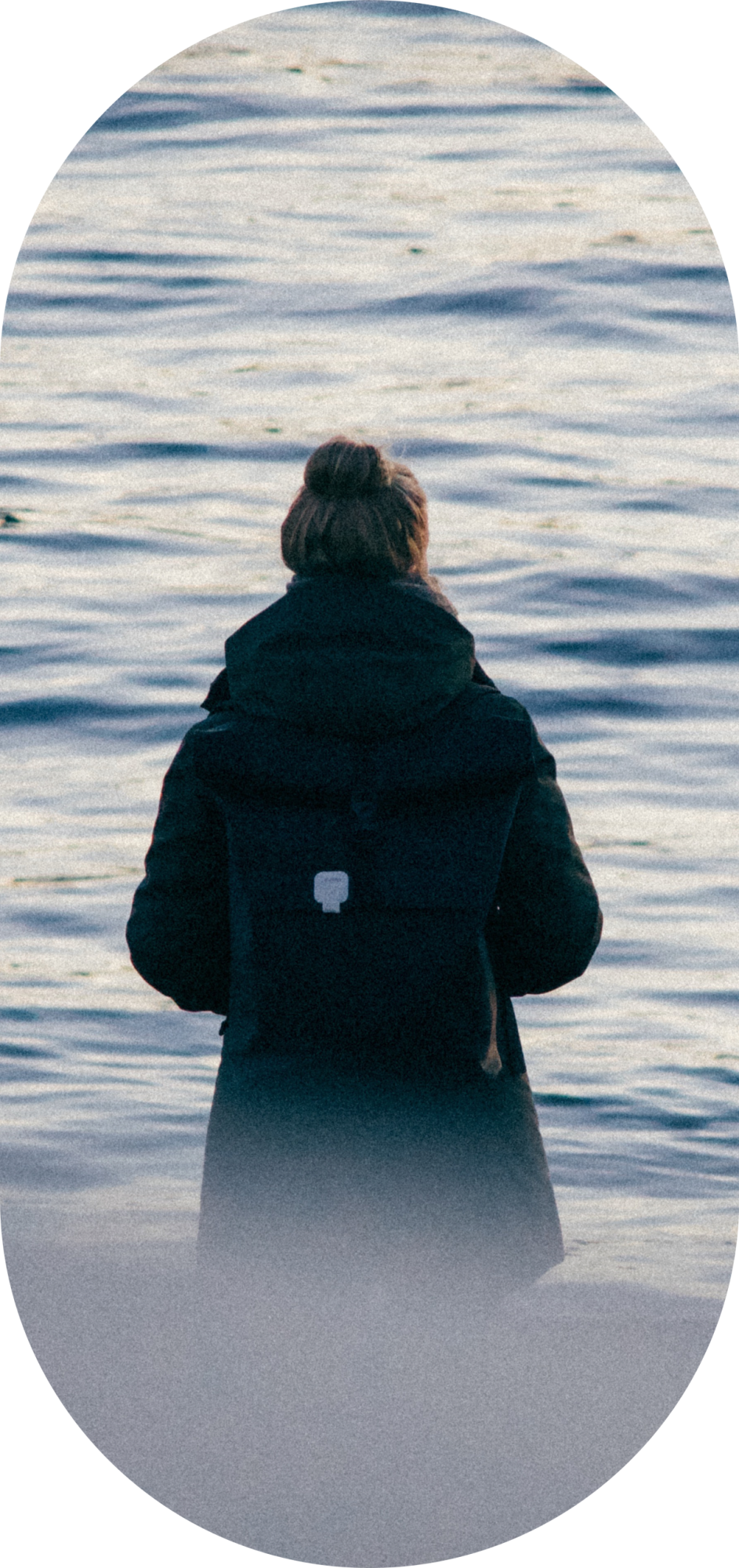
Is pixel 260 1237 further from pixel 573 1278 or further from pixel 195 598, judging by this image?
pixel 195 598

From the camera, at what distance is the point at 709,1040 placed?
4781mm

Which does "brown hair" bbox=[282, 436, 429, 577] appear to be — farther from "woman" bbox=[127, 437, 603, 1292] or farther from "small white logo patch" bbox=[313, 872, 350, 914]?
"small white logo patch" bbox=[313, 872, 350, 914]

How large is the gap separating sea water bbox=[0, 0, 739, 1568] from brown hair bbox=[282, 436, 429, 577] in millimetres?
983

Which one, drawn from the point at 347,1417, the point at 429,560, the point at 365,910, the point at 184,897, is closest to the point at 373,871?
the point at 365,910

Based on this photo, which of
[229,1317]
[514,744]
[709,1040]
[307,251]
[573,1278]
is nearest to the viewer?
[514,744]

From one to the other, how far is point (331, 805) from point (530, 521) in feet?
13.3

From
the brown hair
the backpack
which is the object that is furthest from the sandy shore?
the brown hair

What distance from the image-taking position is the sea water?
321 centimetres

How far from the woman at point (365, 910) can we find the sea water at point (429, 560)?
446mm

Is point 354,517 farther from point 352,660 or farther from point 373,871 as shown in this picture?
point 373,871

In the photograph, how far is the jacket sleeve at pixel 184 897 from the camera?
7.32ft

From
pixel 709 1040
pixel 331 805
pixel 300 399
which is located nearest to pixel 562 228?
pixel 300 399

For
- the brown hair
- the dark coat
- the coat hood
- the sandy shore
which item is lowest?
the sandy shore

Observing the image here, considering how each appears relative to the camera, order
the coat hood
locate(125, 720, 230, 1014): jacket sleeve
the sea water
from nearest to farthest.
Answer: the coat hood
locate(125, 720, 230, 1014): jacket sleeve
the sea water
